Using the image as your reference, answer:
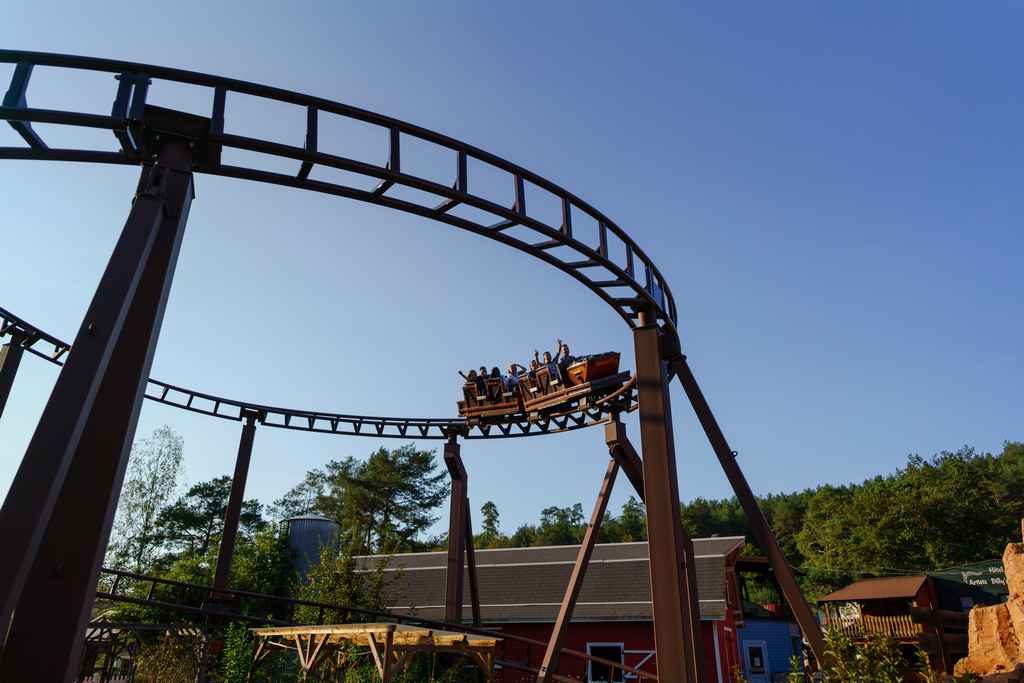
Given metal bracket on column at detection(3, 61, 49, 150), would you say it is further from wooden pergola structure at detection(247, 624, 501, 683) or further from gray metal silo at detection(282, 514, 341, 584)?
gray metal silo at detection(282, 514, 341, 584)

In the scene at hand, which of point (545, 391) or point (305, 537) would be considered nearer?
point (545, 391)

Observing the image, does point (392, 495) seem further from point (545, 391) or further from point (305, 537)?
point (545, 391)

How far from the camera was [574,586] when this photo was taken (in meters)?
10.1

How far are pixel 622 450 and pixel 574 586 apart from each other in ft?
8.10

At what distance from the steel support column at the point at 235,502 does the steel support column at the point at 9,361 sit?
14.2 feet

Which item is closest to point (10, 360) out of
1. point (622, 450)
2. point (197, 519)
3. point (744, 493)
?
point (622, 450)

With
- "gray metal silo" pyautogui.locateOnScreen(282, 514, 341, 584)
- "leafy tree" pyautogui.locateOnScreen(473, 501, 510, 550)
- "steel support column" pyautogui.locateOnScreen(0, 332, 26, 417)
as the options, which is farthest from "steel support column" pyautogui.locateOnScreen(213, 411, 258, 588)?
"leafy tree" pyautogui.locateOnScreen(473, 501, 510, 550)

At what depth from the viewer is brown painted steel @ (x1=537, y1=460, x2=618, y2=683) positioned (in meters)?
9.40

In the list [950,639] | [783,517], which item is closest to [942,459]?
[783,517]

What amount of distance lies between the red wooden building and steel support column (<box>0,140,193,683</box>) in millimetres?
12350

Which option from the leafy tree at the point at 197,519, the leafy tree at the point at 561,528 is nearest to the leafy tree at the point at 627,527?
the leafy tree at the point at 561,528

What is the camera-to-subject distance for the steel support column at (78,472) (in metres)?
3.79

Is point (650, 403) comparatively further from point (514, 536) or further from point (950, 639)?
point (514, 536)

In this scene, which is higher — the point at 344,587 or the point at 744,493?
the point at 744,493
